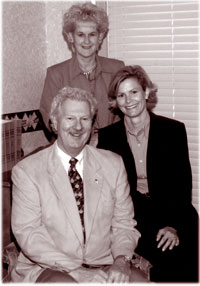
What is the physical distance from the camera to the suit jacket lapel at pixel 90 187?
89.7 inches

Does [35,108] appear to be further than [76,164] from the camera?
Yes

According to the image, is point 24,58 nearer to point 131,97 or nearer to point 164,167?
point 131,97

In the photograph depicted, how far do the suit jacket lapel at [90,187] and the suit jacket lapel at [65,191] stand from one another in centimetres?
6

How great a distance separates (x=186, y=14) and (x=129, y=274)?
2286 millimetres

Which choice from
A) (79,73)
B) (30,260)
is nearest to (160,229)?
(30,260)

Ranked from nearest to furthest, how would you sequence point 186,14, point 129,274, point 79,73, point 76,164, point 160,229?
point 129,274 < point 76,164 < point 160,229 < point 79,73 < point 186,14

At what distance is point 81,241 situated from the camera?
224 cm

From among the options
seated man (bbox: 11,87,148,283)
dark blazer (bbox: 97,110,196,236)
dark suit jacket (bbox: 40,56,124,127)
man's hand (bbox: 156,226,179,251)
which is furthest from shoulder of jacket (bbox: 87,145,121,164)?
dark suit jacket (bbox: 40,56,124,127)

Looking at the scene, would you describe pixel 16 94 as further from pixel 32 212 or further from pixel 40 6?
pixel 32 212

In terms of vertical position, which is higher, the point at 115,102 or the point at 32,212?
the point at 115,102

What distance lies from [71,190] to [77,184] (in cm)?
6

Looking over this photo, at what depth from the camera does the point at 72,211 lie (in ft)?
7.36

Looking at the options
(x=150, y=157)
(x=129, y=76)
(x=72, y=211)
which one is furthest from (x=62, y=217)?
(x=129, y=76)

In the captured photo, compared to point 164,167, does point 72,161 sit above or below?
above
